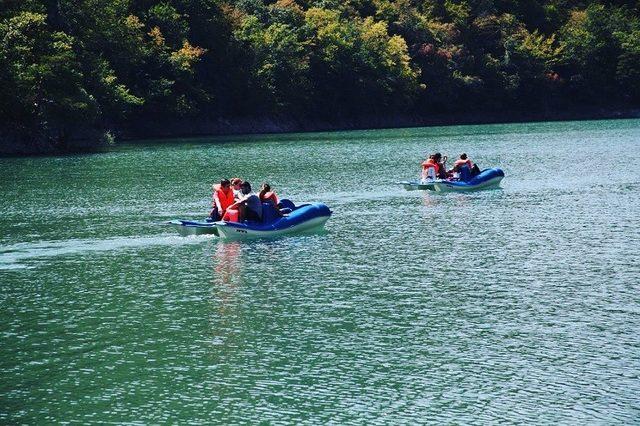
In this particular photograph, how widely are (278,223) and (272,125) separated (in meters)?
69.5

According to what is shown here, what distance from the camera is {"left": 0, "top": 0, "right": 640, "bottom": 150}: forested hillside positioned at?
6546cm

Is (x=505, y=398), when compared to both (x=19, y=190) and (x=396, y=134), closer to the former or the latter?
(x=19, y=190)

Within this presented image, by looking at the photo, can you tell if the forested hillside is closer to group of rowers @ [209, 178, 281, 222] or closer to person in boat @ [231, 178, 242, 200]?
person in boat @ [231, 178, 242, 200]

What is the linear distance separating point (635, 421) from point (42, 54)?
57.5m

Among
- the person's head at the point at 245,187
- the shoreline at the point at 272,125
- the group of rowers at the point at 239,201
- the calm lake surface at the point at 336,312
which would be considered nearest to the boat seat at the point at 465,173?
the calm lake surface at the point at 336,312

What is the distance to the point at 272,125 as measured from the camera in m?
97.8

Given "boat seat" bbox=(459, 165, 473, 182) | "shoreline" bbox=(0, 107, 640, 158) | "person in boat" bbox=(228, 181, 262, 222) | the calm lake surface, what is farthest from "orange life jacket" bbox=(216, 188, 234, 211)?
"shoreline" bbox=(0, 107, 640, 158)

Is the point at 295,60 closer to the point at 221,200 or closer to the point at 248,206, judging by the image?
the point at 221,200

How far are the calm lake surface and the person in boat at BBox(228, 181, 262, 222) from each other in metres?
0.81

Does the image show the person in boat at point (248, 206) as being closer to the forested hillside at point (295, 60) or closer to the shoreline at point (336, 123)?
the forested hillside at point (295, 60)

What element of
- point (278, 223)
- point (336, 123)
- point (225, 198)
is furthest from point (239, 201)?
point (336, 123)

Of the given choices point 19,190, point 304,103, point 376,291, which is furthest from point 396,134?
point 376,291

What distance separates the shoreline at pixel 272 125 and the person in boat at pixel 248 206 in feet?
128

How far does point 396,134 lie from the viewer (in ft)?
295
